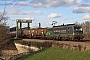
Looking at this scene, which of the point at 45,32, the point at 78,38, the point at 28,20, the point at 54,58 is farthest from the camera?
the point at 28,20

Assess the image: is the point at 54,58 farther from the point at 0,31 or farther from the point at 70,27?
the point at 70,27

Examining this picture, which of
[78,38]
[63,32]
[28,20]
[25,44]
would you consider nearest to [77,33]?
[78,38]

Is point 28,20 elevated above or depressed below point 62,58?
above

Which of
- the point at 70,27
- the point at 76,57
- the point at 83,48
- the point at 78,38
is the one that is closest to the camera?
the point at 76,57

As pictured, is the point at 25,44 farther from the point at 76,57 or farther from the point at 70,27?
the point at 76,57

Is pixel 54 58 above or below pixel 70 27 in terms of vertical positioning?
below

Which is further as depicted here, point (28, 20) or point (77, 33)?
point (28, 20)

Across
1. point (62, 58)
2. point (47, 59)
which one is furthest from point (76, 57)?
point (47, 59)

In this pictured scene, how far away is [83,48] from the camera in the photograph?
25.8m

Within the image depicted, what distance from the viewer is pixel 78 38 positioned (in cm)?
4281

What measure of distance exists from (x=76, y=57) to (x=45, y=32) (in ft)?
121

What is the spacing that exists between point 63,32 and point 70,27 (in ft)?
8.91

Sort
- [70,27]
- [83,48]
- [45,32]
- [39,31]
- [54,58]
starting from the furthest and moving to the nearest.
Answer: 1. [39,31]
2. [45,32]
3. [70,27]
4. [83,48]
5. [54,58]

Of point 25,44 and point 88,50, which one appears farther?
point 25,44
